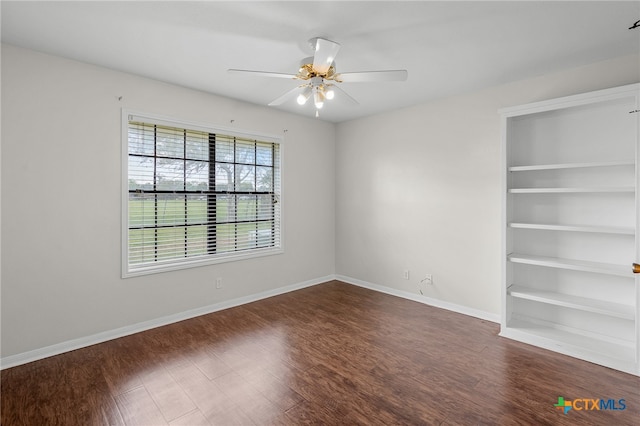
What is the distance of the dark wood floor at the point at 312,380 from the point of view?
1.94 meters

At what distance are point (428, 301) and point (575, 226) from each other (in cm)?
185

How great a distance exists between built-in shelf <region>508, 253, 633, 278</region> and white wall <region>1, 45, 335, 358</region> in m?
3.47

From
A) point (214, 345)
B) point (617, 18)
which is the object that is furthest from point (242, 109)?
point (617, 18)

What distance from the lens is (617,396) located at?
213 cm

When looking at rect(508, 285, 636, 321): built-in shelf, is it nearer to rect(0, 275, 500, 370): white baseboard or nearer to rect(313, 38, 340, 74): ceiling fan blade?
rect(0, 275, 500, 370): white baseboard

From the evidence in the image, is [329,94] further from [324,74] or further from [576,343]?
[576,343]

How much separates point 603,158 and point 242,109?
3881mm

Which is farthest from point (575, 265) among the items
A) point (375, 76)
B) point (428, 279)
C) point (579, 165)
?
point (375, 76)

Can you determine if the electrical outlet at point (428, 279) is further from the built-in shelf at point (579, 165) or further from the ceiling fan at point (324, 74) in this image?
the ceiling fan at point (324, 74)

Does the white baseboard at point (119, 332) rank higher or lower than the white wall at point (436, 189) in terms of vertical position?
lower

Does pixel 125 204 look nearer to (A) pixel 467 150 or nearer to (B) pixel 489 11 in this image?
(B) pixel 489 11

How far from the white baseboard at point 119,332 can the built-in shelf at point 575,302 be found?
2.97 m

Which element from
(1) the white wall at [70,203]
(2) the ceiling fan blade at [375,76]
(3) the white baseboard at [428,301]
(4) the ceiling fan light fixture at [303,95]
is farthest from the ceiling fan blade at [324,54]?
(3) the white baseboard at [428,301]

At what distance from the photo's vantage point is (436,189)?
396cm
